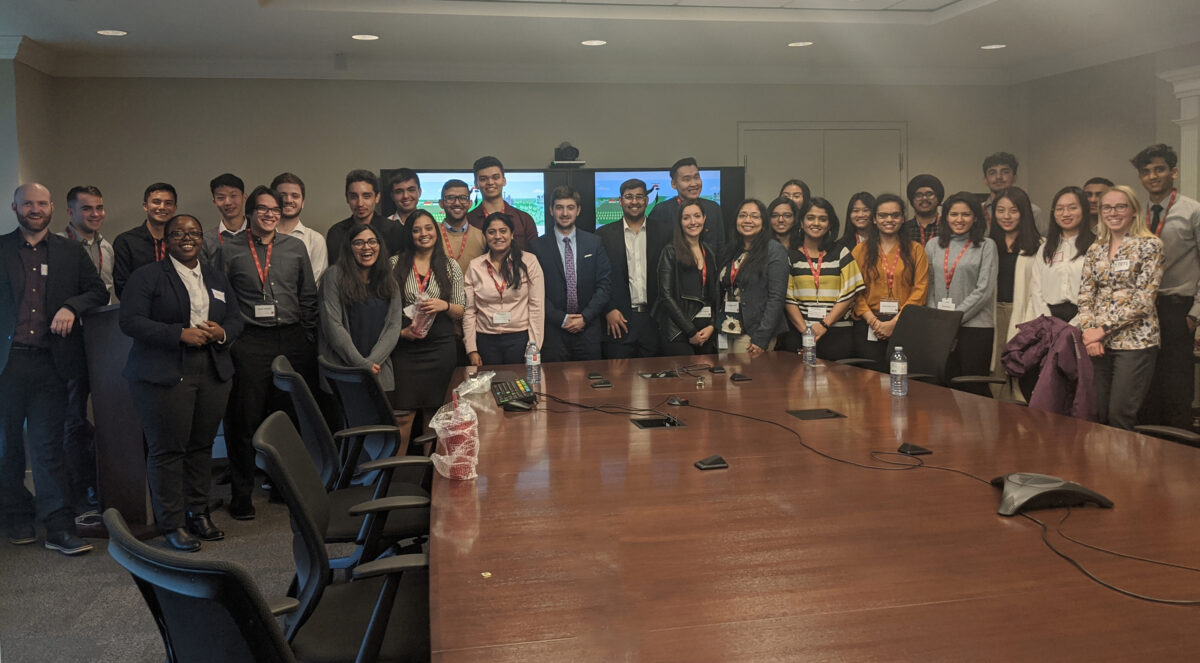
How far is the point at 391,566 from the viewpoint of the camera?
1.84 m

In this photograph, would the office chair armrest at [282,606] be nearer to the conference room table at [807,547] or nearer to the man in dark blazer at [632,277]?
the conference room table at [807,547]

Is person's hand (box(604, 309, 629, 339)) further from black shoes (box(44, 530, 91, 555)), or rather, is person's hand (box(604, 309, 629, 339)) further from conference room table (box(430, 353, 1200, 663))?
black shoes (box(44, 530, 91, 555))

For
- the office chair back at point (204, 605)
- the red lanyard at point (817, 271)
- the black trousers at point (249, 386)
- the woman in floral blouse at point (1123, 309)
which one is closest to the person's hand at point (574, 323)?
the red lanyard at point (817, 271)

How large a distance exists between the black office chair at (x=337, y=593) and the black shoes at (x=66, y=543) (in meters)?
2.59

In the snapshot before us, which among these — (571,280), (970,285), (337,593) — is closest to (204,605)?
(337,593)

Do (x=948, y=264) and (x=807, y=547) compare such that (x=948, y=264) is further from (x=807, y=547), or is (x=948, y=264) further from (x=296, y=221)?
(x=807, y=547)

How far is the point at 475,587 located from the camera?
5.25 ft

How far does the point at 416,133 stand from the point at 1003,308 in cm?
482

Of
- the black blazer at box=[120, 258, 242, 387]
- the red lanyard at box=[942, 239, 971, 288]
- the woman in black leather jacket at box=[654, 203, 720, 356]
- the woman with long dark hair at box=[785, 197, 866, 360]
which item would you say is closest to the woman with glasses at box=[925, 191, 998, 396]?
the red lanyard at box=[942, 239, 971, 288]

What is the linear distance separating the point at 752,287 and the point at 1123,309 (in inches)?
81.6

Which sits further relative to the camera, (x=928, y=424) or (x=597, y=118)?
(x=597, y=118)

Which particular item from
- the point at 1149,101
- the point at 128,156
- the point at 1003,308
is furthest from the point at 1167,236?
the point at 128,156

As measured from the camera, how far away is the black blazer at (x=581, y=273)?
18.9 ft

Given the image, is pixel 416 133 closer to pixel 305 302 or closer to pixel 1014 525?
pixel 305 302
